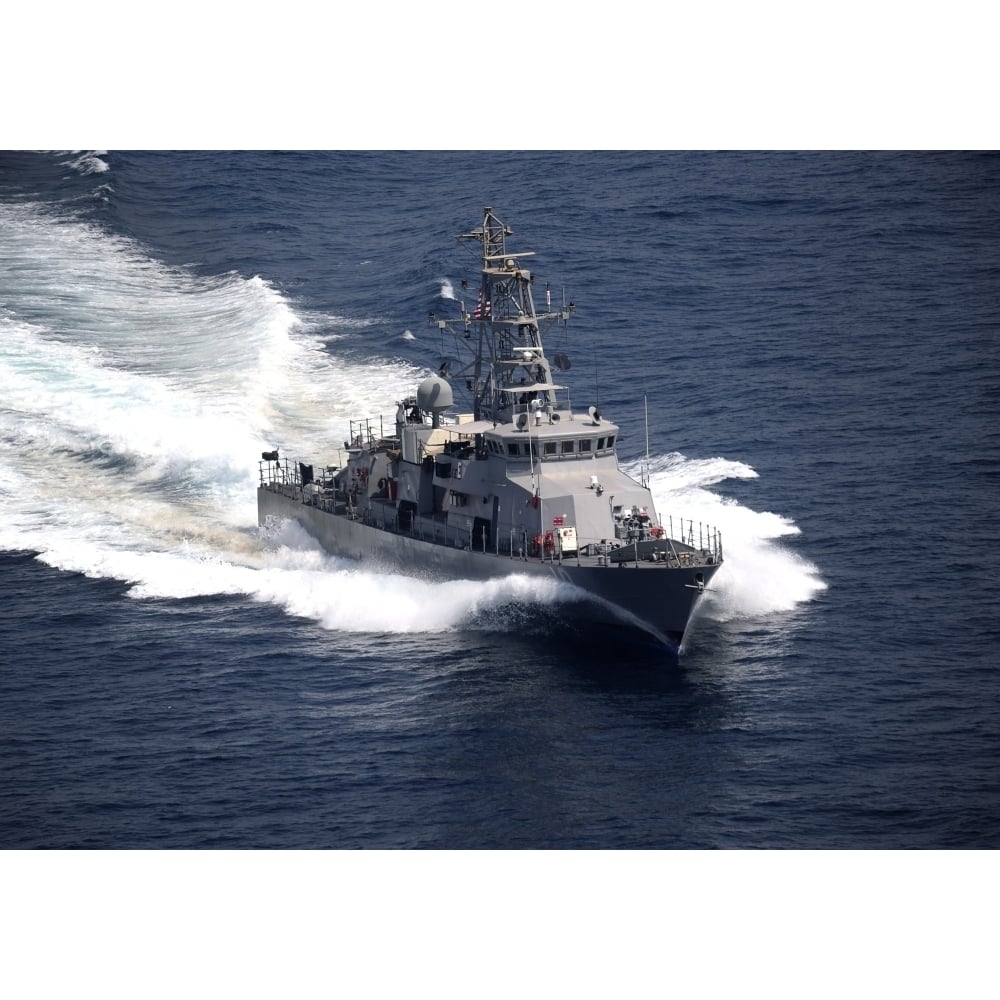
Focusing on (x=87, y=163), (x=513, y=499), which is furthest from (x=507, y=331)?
(x=87, y=163)

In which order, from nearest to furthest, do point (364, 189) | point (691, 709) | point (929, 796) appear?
point (929, 796), point (691, 709), point (364, 189)

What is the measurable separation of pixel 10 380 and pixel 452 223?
19.9 meters

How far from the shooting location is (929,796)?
3625cm

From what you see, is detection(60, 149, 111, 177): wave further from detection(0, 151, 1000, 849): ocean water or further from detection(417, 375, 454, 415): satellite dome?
detection(417, 375, 454, 415): satellite dome

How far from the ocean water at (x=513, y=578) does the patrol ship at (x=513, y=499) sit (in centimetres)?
121

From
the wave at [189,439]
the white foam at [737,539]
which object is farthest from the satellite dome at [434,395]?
the white foam at [737,539]

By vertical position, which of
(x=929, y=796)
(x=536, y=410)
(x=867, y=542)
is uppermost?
(x=536, y=410)

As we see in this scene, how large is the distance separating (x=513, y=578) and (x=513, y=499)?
237cm

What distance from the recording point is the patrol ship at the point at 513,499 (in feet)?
154

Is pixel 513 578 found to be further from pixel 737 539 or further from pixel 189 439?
pixel 189 439

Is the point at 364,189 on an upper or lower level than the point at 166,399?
upper

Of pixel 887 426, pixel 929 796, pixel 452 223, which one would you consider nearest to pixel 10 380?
pixel 452 223

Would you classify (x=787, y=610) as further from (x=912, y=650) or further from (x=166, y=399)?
(x=166, y=399)

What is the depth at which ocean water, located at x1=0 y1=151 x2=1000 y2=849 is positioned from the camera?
38031 mm
